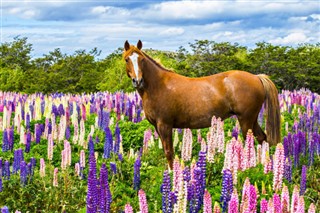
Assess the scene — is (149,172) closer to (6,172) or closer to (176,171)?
(6,172)

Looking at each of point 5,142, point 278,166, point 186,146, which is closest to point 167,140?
point 186,146

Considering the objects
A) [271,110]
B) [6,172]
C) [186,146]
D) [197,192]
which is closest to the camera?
[197,192]

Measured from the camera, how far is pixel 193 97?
330 inches

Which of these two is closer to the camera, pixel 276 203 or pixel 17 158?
pixel 276 203

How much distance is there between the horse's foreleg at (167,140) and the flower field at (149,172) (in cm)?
18

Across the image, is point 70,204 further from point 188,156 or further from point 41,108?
point 41,108

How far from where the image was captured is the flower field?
388 centimetres

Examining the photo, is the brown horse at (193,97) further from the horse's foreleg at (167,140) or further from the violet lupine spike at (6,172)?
the violet lupine spike at (6,172)

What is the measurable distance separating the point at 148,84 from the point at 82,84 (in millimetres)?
21103

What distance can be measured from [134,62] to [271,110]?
277 cm

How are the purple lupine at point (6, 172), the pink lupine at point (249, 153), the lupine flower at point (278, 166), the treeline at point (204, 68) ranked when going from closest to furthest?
the lupine flower at point (278, 166)
the pink lupine at point (249, 153)
the purple lupine at point (6, 172)
the treeline at point (204, 68)

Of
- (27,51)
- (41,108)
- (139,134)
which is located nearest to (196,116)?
(139,134)

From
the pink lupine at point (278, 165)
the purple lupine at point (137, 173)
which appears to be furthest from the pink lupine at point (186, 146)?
the pink lupine at point (278, 165)

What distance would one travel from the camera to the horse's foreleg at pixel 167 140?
796cm
